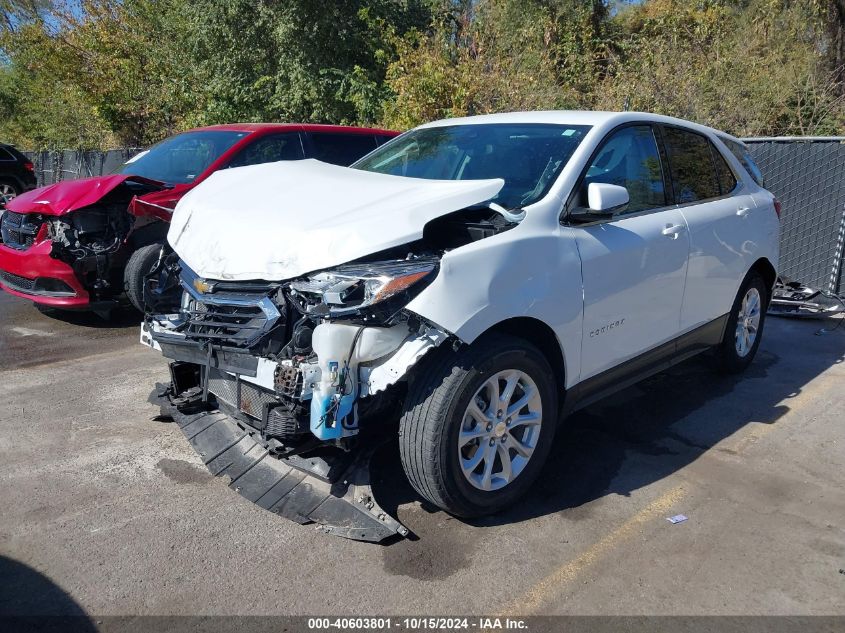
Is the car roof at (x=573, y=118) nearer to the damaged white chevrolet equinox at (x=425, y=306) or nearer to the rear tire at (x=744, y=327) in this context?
the damaged white chevrolet equinox at (x=425, y=306)

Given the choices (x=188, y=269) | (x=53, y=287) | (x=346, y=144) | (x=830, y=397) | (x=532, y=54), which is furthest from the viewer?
(x=532, y=54)

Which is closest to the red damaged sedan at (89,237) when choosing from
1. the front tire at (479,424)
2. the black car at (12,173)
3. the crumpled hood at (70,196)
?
the crumpled hood at (70,196)

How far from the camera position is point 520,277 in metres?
3.32

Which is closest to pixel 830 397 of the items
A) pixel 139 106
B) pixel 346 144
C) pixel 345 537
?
pixel 345 537

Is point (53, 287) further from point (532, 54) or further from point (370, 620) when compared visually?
point (532, 54)

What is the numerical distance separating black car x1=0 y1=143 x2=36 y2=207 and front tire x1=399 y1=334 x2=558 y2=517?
1686 centimetres

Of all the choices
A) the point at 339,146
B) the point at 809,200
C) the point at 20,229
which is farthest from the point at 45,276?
the point at 809,200

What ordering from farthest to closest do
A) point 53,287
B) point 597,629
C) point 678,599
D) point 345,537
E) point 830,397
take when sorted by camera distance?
point 53,287
point 830,397
point 345,537
point 678,599
point 597,629

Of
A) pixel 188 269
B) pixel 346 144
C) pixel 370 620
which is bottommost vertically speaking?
pixel 370 620

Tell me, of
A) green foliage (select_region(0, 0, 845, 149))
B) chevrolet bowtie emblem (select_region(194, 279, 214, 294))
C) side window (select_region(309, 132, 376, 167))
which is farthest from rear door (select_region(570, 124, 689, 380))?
green foliage (select_region(0, 0, 845, 149))

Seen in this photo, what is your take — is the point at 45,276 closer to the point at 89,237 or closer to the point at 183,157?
the point at 89,237

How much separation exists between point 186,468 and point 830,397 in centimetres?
455

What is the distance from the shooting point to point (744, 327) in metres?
5.57

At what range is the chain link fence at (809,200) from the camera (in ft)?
25.7
